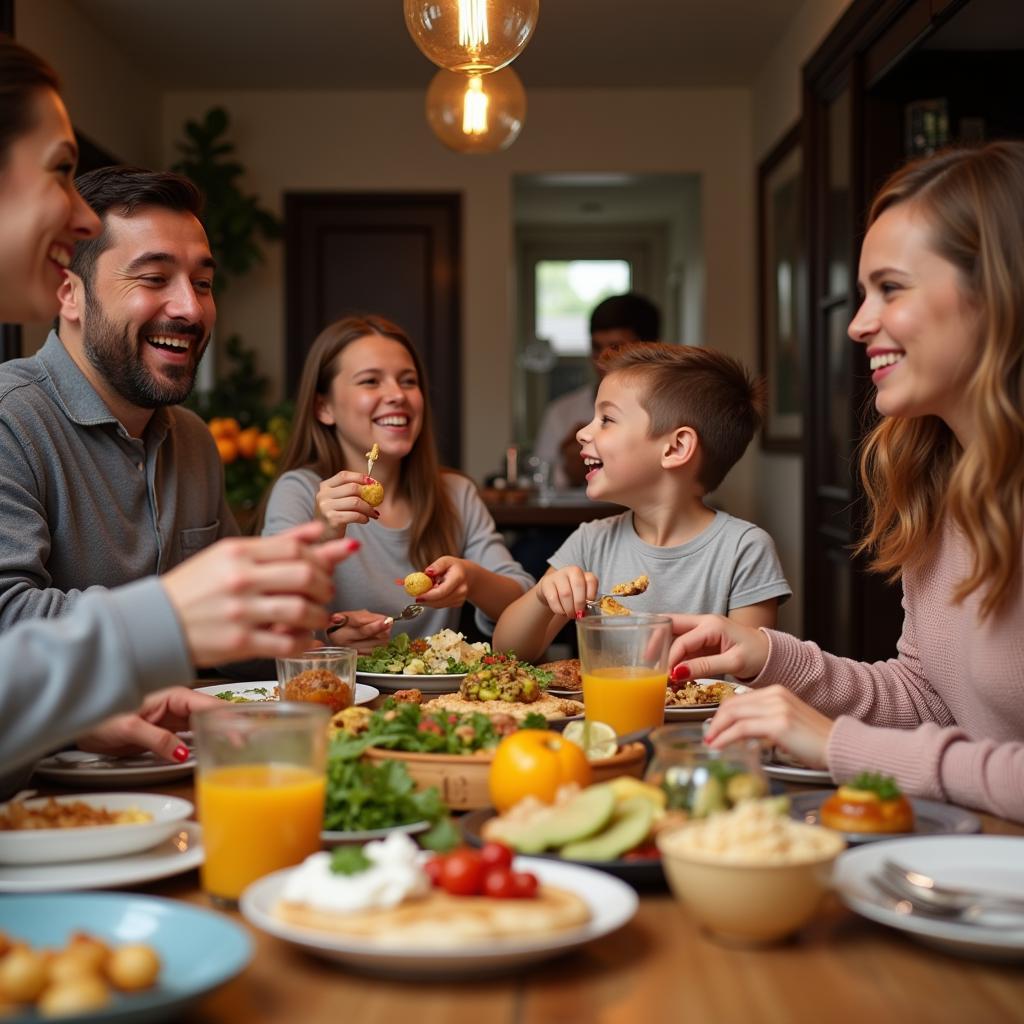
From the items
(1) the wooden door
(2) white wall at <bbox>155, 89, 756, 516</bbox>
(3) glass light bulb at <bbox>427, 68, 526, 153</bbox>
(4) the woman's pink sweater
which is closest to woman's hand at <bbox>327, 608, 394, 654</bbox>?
(4) the woman's pink sweater

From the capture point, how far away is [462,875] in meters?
0.96

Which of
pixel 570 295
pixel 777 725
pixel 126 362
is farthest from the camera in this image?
pixel 570 295

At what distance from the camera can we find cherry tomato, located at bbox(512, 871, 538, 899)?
0.95 m

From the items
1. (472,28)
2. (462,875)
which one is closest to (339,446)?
(472,28)

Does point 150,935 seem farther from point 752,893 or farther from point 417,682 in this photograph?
point 417,682

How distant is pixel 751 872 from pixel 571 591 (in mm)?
1171

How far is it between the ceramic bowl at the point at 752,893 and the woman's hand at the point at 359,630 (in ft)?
4.56

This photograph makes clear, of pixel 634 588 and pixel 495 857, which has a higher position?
pixel 634 588

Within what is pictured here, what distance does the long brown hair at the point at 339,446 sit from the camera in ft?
9.80

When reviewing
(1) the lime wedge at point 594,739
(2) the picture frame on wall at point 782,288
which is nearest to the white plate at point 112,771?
Answer: (1) the lime wedge at point 594,739

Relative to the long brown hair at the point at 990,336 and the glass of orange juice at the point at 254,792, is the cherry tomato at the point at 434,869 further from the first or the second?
the long brown hair at the point at 990,336

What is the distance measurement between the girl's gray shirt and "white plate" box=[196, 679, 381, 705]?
0.82m

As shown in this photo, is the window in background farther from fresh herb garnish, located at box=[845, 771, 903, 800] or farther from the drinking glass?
fresh herb garnish, located at box=[845, 771, 903, 800]

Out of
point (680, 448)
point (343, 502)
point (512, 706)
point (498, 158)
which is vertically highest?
point (498, 158)
